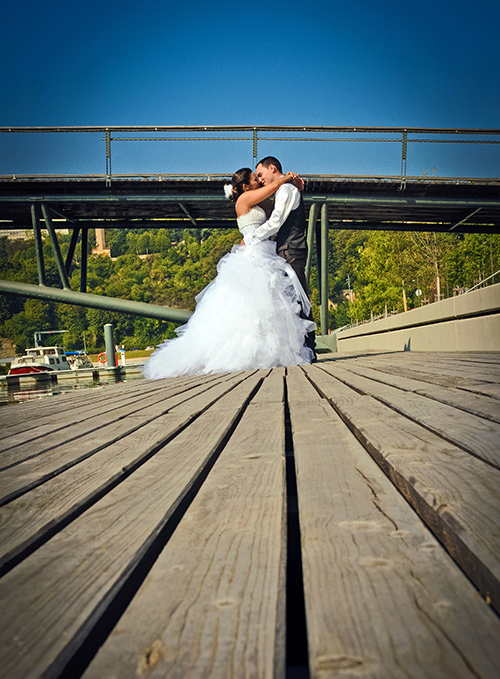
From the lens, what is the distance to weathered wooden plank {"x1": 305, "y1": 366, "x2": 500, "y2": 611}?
29.4 inches

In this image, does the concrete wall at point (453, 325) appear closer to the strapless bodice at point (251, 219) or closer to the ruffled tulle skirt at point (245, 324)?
the ruffled tulle skirt at point (245, 324)

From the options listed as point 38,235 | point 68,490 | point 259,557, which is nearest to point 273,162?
point 68,490

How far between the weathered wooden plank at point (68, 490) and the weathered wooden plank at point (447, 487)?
71cm

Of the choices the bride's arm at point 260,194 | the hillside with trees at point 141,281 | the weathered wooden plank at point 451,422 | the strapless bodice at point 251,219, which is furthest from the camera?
the hillside with trees at point 141,281

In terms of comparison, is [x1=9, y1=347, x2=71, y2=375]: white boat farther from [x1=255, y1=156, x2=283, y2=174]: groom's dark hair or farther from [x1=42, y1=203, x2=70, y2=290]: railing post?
[x1=255, y1=156, x2=283, y2=174]: groom's dark hair

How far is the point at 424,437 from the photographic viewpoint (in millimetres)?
1547

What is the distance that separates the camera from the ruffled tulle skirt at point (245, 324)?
5785mm

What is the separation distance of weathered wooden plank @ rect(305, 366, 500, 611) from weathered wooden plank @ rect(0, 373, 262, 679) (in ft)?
1.23

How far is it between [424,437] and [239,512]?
0.75 metres

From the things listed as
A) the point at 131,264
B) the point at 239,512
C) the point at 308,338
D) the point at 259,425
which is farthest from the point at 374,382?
the point at 131,264

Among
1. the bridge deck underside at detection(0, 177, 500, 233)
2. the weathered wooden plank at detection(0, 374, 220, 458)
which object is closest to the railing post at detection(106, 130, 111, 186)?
the bridge deck underside at detection(0, 177, 500, 233)

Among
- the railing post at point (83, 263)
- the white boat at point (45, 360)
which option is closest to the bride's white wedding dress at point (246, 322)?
the railing post at point (83, 263)

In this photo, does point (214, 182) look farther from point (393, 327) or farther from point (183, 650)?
point (183, 650)

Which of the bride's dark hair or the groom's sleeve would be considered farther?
the bride's dark hair
